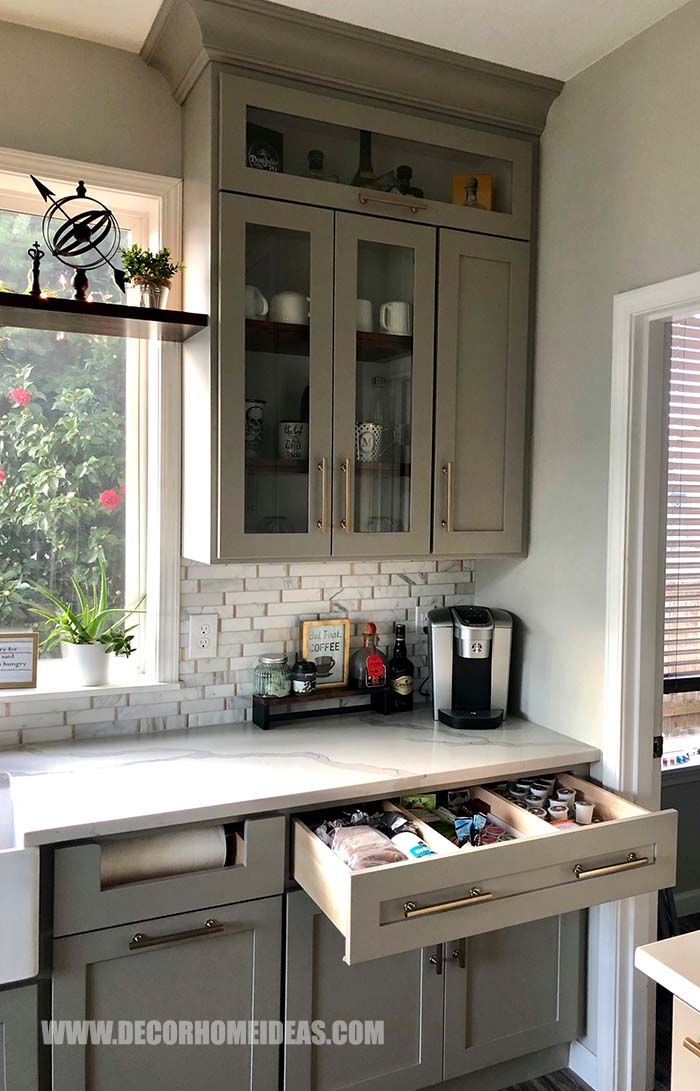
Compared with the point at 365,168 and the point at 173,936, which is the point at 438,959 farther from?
the point at 365,168

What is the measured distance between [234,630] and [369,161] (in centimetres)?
129

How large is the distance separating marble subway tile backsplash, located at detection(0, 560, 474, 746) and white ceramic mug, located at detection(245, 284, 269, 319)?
2.09 feet

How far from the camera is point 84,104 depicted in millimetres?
2143

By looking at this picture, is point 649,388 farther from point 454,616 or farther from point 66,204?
point 66,204

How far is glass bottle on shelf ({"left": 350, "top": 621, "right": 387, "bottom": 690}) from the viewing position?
2.49m

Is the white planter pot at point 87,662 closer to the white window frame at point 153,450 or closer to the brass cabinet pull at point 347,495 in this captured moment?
the white window frame at point 153,450

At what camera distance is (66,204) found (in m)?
2.18

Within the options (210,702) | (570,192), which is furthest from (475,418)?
(210,702)

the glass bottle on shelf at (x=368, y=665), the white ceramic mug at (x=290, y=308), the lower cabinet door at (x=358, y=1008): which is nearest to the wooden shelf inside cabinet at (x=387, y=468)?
the white ceramic mug at (x=290, y=308)

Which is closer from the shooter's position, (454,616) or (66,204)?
(66,204)

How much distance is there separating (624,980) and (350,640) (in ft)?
3.72

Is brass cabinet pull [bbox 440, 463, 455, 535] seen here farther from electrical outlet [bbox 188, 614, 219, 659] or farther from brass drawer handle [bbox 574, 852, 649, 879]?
brass drawer handle [bbox 574, 852, 649, 879]

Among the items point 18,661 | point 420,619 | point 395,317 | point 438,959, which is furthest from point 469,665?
point 18,661

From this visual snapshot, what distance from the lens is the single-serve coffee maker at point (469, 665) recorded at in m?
2.44
